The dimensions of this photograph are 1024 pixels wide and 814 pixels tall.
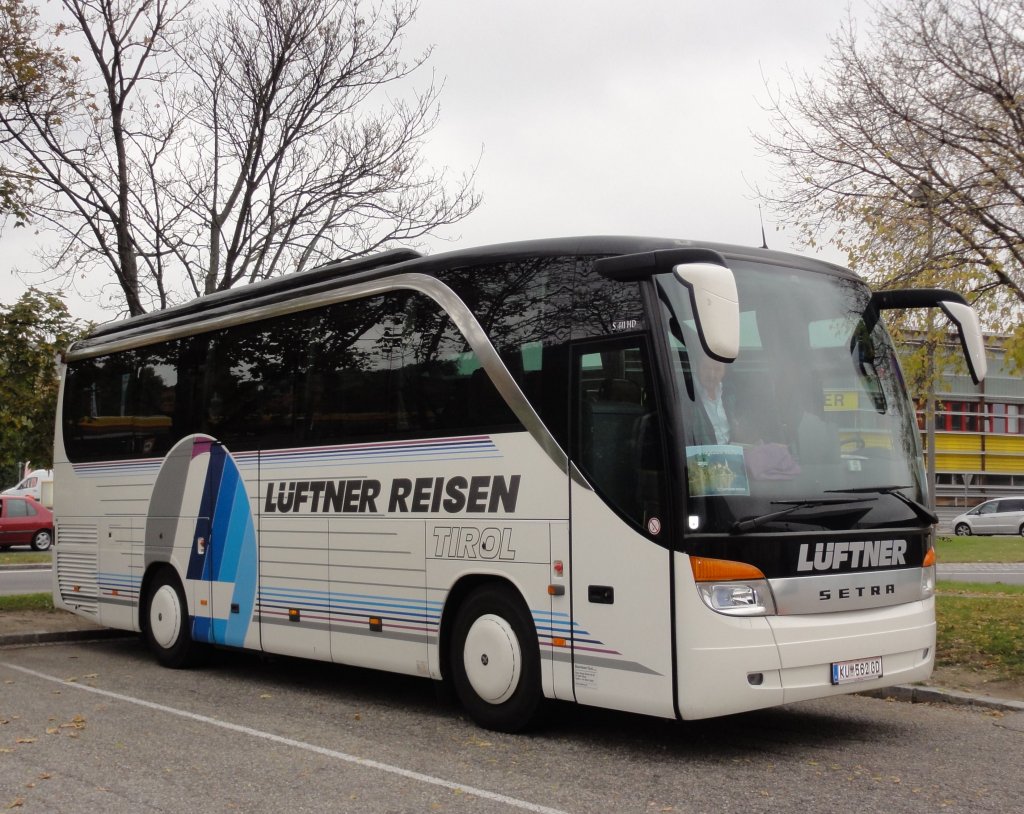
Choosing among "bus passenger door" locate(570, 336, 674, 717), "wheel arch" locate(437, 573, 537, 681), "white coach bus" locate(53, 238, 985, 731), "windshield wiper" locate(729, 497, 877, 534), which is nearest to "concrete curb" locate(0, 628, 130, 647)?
"white coach bus" locate(53, 238, 985, 731)

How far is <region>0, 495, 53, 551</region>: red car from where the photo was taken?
3412 centimetres

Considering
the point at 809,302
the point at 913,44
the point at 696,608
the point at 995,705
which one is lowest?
the point at 995,705

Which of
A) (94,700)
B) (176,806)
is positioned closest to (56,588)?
(94,700)

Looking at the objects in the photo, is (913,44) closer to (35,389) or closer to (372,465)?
(372,465)

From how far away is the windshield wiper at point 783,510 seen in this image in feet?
24.1

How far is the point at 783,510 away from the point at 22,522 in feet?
103

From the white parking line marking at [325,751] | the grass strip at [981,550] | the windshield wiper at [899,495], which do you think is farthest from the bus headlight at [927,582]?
the grass strip at [981,550]

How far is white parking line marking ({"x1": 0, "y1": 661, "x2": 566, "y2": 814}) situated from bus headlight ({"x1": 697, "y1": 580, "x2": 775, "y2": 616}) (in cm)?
170

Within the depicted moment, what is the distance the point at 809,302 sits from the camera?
8.41 meters

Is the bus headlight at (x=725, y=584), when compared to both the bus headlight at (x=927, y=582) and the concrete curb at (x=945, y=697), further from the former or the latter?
the concrete curb at (x=945, y=697)

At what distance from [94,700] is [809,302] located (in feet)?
21.3

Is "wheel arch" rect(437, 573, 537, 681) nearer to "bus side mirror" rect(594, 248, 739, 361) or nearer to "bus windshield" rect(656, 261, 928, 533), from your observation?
"bus windshield" rect(656, 261, 928, 533)

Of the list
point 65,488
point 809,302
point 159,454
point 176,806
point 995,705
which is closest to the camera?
point 176,806

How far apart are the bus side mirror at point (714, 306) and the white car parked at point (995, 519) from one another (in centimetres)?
4575
